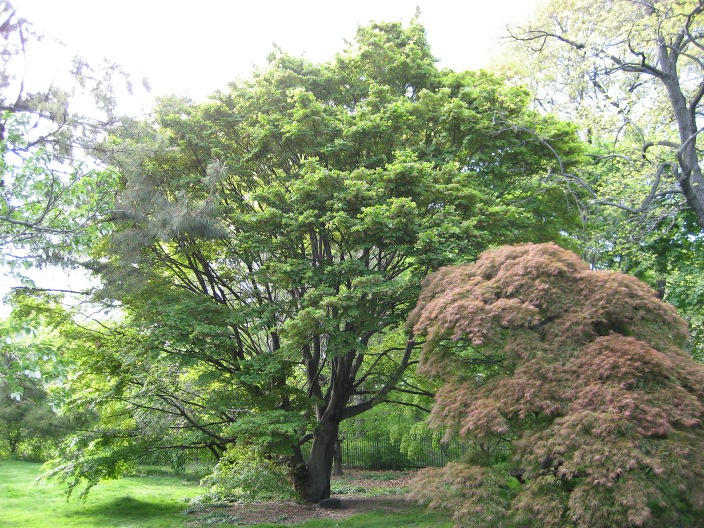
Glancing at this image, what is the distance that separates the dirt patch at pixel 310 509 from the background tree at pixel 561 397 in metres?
3.68

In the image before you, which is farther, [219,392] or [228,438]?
[228,438]

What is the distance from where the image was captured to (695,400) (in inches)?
200

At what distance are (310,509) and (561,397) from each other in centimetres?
644

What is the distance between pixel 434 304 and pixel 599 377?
6.58ft

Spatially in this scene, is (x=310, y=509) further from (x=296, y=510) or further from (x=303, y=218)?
(x=303, y=218)

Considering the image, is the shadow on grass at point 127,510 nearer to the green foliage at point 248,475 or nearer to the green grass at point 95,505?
the green grass at point 95,505

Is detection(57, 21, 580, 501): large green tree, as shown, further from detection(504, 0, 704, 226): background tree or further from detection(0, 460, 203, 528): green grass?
detection(504, 0, 704, 226): background tree

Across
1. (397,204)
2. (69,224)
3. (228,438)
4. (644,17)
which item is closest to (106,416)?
(228,438)

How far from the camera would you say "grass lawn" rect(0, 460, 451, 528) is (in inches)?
345

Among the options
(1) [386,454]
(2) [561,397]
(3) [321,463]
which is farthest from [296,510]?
(1) [386,454]

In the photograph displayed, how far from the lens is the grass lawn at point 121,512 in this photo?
28.8ft

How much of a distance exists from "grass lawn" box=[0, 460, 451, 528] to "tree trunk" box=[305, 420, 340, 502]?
4.40 ft

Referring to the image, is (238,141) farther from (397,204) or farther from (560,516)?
(560,516)

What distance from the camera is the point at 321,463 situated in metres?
10.8
